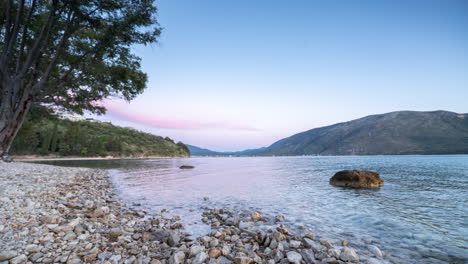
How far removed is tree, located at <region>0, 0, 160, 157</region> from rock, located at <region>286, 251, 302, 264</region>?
12.0 m

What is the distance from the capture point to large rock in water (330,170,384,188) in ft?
59.2

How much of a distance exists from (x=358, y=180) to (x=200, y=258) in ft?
61.3

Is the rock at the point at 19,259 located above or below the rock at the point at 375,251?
above

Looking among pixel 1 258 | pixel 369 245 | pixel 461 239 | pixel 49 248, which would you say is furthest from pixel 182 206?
pixel 461 239

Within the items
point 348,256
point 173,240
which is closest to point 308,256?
point 348,256

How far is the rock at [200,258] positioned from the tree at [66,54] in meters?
10.1

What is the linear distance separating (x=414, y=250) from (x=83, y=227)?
9.55 m

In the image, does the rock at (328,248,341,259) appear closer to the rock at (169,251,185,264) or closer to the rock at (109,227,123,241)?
the rock at (169,251,185,264)

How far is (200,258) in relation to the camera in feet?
14.5

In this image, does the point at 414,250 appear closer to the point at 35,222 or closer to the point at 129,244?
the point at 129,244

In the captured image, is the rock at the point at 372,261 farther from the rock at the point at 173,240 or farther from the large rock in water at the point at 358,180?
the large rock in water at the point at 358,180

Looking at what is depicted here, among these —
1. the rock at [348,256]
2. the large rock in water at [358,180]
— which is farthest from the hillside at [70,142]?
the rock at [348,256]

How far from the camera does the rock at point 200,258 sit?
4.34 meters

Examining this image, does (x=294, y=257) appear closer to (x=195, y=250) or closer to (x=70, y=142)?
(x=195, y=250)
